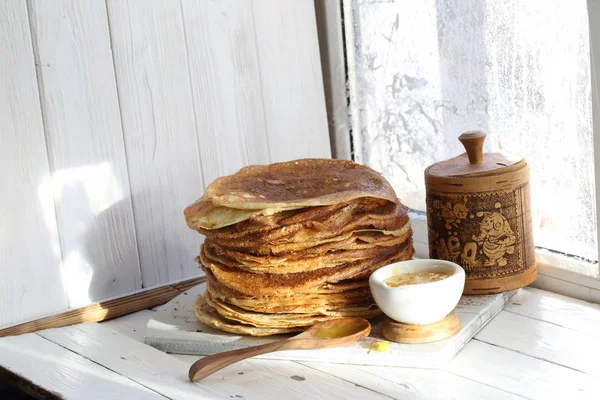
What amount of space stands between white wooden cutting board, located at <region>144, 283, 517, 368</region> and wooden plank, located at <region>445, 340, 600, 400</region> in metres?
0.03

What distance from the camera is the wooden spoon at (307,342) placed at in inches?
44.6

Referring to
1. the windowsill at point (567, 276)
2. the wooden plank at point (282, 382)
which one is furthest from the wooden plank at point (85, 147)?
the windowsill at point (567, 276)

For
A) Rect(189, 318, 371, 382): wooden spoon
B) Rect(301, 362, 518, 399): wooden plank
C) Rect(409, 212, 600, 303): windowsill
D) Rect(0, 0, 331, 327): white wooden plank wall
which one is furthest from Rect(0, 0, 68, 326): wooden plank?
Rect(409, 212, 600, 303): windowsill

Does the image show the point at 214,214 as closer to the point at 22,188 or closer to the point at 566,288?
the point at 22,188

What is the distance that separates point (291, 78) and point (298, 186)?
43 cm

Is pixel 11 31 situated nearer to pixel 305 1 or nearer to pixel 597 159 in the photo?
pixel 305 1

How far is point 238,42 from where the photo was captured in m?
1.61

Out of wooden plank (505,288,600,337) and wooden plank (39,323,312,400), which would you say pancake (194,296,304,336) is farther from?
wooden plank (505,288,600,337)

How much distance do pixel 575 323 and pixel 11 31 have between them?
103 centimetres

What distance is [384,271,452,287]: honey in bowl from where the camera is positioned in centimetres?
120

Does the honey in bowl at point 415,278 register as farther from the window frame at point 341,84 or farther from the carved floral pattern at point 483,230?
the window frame at point 341,84

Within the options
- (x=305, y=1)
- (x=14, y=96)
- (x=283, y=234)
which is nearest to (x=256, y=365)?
(x=283, y=234)

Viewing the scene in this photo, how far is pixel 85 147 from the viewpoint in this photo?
4.68ft

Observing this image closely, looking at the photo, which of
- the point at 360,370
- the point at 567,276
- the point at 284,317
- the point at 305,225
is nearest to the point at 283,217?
the point at 305,225
